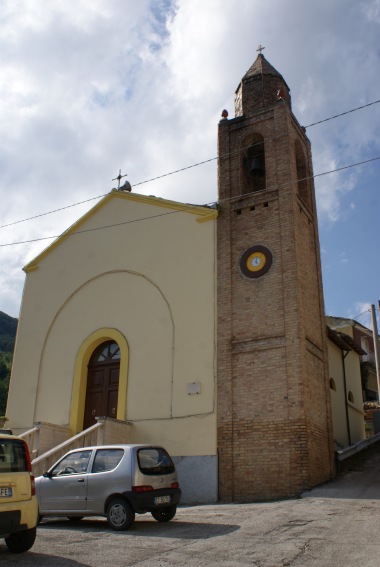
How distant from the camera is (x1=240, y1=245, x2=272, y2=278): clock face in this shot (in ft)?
48.4

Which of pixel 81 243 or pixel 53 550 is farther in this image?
pixel 81 243

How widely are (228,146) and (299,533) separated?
12303 millimetres

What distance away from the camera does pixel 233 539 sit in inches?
290

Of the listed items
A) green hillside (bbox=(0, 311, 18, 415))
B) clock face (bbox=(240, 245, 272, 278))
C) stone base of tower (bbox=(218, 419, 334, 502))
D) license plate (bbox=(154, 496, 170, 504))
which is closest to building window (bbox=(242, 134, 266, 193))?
clock face (bbox=(240, 245, 272, 278))

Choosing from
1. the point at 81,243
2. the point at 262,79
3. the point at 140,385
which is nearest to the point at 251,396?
the point at 140,385

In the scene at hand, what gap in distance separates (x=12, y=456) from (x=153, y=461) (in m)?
3.12

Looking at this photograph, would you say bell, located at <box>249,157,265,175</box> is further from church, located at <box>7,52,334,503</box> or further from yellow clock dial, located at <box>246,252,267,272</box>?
yellow clock dial, located at <box>246,252,267,272</box>

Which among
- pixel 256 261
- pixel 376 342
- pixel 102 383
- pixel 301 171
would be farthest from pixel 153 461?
pixel 376 342

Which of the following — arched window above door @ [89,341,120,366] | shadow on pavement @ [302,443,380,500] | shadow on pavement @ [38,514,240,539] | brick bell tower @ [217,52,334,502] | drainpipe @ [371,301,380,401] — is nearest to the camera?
shadow on pavement @ [38,514,240,539]

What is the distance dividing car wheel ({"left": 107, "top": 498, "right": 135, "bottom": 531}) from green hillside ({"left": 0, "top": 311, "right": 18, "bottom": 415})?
40.4m

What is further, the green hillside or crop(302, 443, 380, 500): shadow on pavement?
the green hillside

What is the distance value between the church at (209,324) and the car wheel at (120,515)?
A: 463cm

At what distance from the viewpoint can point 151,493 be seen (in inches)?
356

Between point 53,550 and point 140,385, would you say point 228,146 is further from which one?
point 53,550
